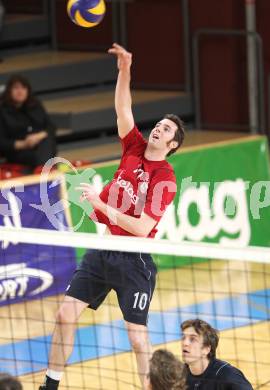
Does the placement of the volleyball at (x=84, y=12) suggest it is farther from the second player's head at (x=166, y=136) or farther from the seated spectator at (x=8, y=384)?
the seated spectator at (x=8, y=384)

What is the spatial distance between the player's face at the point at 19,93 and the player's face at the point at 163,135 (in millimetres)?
5267

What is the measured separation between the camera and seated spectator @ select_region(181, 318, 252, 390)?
26.3 feet

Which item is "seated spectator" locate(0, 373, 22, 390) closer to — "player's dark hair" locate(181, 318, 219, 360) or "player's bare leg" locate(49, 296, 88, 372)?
"player's dark hair" locate(181, 318, 219, 360)

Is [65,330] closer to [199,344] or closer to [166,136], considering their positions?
[199,344]

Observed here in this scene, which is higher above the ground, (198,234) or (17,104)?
(17,104)

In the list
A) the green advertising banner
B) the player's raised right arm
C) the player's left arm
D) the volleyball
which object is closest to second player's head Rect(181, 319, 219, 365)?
the player's left arm

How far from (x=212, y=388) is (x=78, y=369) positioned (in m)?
3.13

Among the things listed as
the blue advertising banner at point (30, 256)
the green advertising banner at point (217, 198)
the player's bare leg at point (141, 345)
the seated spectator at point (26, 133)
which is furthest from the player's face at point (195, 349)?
the seated spectator at point (26, 133)

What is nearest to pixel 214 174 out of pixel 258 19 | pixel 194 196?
pixel 194 196

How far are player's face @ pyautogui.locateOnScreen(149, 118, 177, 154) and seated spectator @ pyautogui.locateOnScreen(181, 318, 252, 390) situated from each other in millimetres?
1685

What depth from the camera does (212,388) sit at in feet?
26.2

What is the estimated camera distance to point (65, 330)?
363 inches

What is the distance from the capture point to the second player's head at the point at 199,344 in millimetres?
8078

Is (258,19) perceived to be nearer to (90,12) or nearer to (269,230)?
(269,230)
